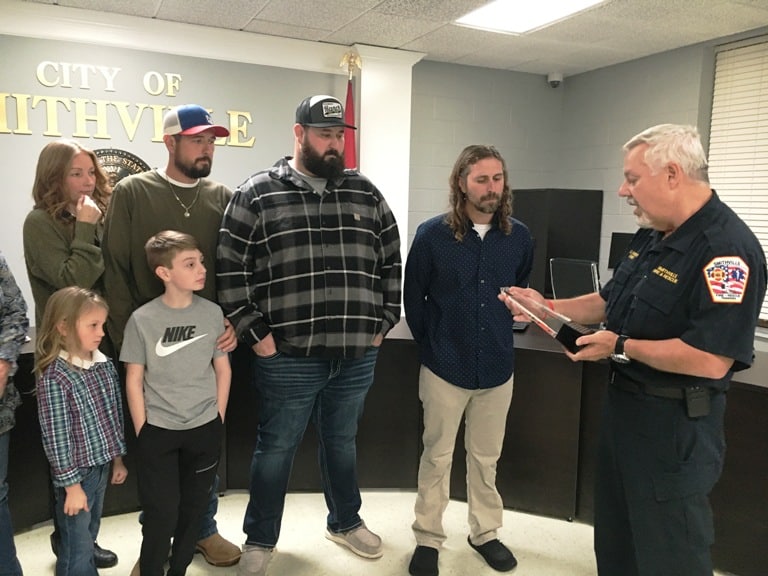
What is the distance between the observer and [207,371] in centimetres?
192

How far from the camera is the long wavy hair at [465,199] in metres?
2.16

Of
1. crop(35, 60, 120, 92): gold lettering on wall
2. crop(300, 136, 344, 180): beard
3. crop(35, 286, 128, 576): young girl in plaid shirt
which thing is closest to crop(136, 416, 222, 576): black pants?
crop(35, 286, 128, 576): young girl in plaid shirt

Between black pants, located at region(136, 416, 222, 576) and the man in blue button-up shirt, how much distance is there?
0.80 meters

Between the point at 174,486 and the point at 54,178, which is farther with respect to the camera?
the point at 54,178

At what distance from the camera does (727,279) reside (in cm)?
144

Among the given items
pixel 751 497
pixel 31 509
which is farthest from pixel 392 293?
pixel 31 509

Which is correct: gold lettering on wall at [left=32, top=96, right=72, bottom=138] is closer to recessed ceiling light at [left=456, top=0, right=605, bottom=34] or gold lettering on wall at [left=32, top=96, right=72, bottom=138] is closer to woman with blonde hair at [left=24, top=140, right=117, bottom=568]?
woman with blonde hair at [left=24, top=140, right=117, bottom=568]

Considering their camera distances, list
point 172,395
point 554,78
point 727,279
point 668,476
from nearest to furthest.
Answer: point 727,279
point 668,476
point 172,395
point 554,78

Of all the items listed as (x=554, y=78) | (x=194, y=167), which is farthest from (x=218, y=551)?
(x=554, y=78)

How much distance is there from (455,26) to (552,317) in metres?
2.72

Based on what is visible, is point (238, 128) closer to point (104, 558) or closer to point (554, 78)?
point (554, 78)

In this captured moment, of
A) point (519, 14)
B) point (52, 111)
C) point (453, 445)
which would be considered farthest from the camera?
point (52, 111)

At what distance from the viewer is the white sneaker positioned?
2105 mm

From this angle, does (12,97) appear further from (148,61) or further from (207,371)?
(207,371)
